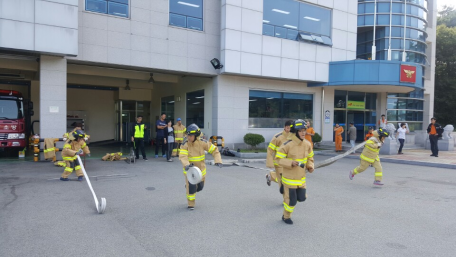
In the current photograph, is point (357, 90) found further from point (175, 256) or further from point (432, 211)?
point (175, 256)

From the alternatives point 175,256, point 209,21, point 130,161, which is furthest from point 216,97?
point 175,256

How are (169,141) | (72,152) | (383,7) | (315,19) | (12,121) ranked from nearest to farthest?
1. (72,152)
2. (12,121)
3. (169,141)
4. (315,19)
5. (383,7)

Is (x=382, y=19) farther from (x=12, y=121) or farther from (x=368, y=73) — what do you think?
(x=12, y=121)

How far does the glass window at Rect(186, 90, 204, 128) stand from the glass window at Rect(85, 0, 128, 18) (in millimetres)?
5719

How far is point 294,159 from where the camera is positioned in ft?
17.9

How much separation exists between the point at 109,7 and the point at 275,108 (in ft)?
32.2

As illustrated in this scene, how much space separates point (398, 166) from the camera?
1309 centimetres

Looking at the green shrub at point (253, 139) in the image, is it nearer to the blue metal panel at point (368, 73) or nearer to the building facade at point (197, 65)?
the building facade at point (197, 65)

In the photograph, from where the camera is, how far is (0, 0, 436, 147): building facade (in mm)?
12023

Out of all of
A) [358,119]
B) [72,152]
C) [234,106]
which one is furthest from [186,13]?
[358,119]


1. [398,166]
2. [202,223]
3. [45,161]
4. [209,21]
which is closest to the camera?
[202,223]

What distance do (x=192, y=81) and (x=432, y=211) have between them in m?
14.0

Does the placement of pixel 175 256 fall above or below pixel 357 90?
below

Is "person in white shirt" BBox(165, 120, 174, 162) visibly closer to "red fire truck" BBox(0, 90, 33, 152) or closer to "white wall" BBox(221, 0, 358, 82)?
"white wall" BBox(221, 0, 358, 82)
